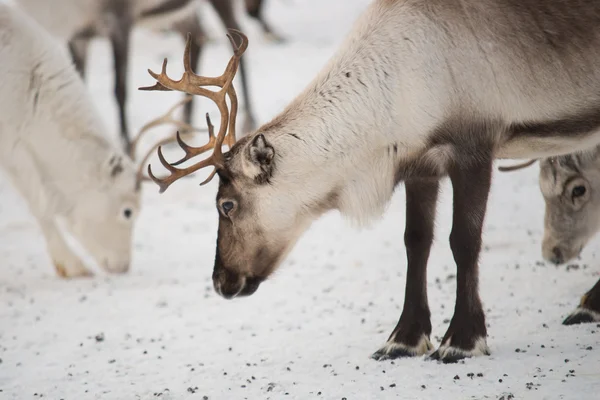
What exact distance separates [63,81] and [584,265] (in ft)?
11.5

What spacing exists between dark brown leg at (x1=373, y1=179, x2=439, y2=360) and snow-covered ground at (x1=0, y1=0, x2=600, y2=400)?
4.6 inches

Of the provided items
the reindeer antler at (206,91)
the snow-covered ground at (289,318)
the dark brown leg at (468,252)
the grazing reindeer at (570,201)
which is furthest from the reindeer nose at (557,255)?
the reindeer antler at (206,91)

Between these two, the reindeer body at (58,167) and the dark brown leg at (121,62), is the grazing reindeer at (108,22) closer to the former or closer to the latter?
the dark brown leg at (121,62)

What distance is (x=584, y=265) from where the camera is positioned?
4.78 metres

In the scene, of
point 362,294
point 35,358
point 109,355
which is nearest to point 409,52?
point 362,294

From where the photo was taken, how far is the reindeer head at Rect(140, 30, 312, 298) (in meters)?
3.58

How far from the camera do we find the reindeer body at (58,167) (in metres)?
5.73

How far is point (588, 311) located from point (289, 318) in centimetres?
145

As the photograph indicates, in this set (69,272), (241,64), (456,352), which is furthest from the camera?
(241,64)

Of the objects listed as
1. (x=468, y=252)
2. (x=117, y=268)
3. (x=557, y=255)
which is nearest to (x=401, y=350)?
(x=468, y=252)

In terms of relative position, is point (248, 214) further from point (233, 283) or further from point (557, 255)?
point (557, 255)

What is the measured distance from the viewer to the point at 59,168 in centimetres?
576

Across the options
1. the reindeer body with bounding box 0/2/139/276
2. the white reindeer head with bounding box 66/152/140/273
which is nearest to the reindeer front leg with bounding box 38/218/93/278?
the reindeer body with bounding box 0/2/139/276

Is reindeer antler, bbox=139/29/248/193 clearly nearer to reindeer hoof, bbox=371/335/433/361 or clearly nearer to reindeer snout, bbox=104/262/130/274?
reindeer hoof, bbox=371/335/433/361
